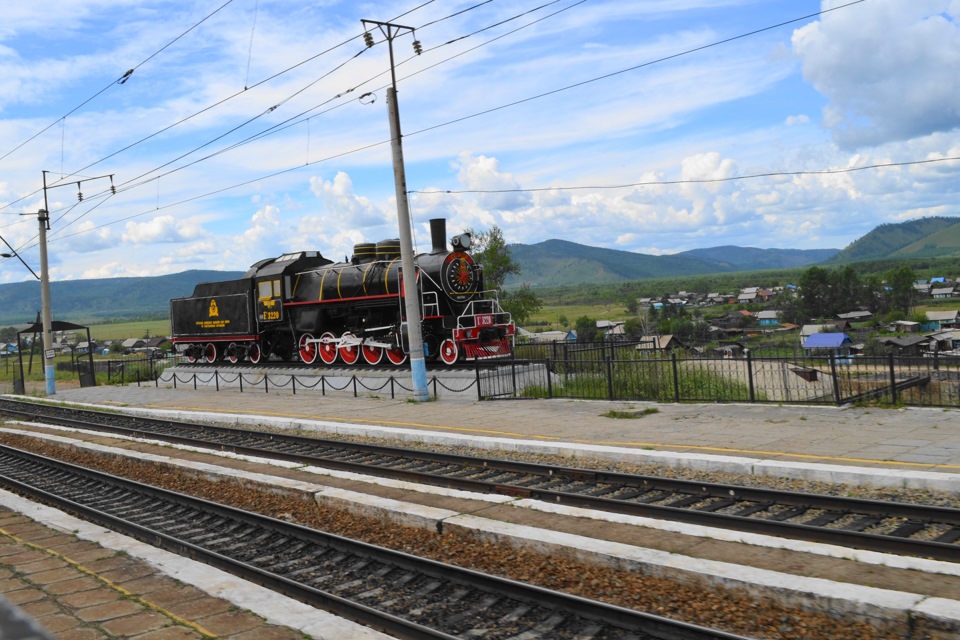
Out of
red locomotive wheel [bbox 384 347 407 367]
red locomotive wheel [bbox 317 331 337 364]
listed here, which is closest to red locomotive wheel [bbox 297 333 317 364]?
red locomotive wheel [bbox 317 331 337 364]

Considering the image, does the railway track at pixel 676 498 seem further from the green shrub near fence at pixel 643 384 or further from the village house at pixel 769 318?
the village house at pixel 769 318

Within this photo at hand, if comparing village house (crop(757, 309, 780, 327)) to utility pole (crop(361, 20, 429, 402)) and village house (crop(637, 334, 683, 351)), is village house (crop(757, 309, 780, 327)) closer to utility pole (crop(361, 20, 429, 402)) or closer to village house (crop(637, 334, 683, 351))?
village house (crop(637, 334, 683, 351))

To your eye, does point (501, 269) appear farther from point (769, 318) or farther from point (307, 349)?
point (769, 318)

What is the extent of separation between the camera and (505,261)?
44938mm

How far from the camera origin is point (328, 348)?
24359mm

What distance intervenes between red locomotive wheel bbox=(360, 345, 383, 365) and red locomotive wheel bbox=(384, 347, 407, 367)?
32.5 inches

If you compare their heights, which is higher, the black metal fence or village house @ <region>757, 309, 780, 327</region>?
the black metal fence

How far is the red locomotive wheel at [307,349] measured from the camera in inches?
999

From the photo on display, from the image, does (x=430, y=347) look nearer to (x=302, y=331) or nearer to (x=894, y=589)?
(x=302, y=331)

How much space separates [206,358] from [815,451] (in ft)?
87.4

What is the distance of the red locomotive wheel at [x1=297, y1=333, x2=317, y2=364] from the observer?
25375 mm

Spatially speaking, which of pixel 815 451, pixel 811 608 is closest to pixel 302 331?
pixel 815 451

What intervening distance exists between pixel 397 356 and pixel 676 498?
48.2 feet

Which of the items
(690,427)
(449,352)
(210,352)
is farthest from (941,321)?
(690,427)
